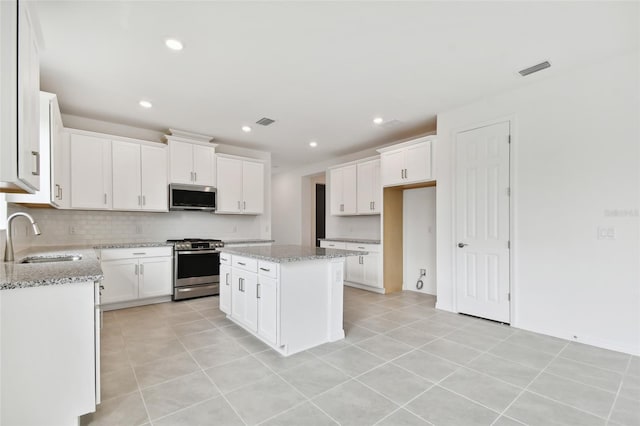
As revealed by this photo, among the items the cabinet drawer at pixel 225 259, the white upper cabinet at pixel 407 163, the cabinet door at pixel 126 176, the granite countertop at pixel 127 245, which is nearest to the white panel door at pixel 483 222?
the white upper cabinet at pixel 407 163

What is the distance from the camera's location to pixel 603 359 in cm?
262

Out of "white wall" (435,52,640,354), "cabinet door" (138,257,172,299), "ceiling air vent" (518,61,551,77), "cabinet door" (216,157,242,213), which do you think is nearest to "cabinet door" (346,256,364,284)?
"cabinet door" (216,157,242,213)

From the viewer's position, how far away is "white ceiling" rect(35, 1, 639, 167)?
218 cm

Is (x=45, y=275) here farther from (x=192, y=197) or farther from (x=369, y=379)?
(x=192, y=197)

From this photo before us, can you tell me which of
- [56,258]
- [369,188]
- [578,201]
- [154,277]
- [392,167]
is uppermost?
[392,167]

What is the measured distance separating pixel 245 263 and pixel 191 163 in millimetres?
2552

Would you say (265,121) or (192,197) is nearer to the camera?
(265,121)

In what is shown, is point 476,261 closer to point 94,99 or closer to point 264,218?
point 264,218

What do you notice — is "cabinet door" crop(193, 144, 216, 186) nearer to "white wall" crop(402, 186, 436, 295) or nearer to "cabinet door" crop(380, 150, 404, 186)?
"cabinet door" crop(380, 150, 404, 186)

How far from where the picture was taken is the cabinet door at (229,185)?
529 centimetres

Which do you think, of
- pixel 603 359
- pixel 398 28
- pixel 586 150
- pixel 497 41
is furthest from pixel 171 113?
pixel 603 359

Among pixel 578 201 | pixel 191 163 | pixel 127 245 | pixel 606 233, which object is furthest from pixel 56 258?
pixel 606 233

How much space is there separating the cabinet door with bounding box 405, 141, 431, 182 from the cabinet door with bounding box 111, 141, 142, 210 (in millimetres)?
4096

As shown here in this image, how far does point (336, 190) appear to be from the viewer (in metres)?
6.21
